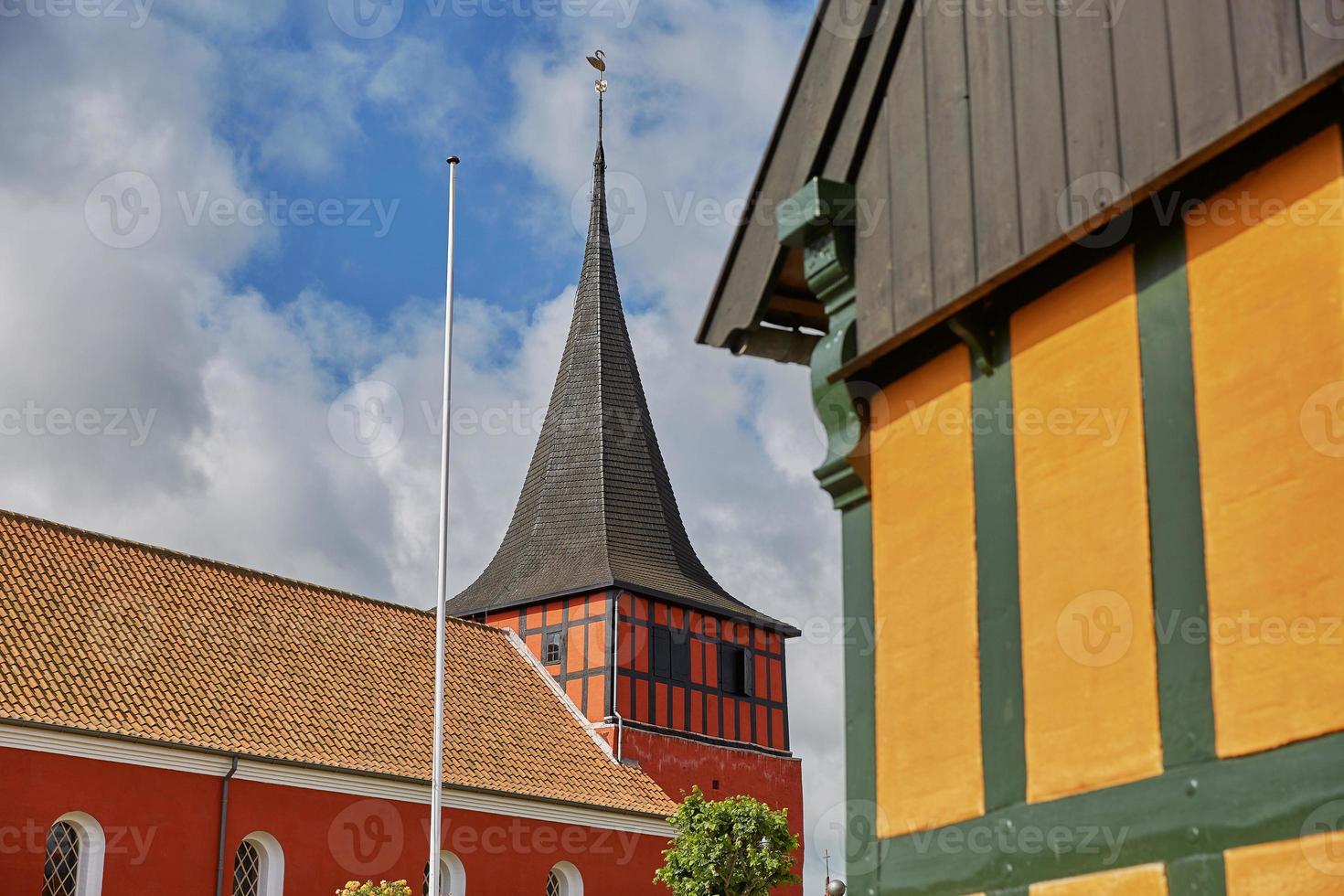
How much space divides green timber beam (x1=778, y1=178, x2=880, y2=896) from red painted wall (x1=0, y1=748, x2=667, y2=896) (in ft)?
55.0

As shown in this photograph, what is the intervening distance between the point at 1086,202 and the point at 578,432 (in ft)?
109

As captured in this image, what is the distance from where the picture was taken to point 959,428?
276 inches

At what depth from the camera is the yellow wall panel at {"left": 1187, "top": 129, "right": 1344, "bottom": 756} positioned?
5.21m

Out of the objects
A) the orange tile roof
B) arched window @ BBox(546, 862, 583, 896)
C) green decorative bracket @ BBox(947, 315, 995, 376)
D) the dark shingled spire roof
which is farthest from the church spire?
green decorative bracket @ BBox(947, 315, 995, 376)

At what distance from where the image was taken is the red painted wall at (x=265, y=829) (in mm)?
21344

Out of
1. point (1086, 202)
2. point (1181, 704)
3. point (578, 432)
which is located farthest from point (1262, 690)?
point (578, 432)

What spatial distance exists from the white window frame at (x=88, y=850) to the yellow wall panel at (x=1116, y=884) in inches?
734

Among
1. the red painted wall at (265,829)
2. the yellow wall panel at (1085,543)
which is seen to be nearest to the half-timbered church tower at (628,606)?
the red painted wall at (265,829)

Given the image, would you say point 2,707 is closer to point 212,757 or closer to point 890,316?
point 212,757

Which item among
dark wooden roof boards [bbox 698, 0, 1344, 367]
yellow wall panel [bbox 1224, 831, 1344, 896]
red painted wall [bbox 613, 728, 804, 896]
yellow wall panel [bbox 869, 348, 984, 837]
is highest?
red painted wall [bbox 613, 728, 804, 896]

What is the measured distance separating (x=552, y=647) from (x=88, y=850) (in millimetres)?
13775

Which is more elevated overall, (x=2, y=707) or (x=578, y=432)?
(x=578, y=432)

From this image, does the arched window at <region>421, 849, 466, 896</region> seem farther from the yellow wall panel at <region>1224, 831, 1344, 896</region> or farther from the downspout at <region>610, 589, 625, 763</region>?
the yellow wall panel at <region>1224, 831, 1344, 896</region>

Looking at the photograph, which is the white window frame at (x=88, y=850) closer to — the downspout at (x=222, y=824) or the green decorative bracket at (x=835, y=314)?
the downspout at (x=222, y=824)
